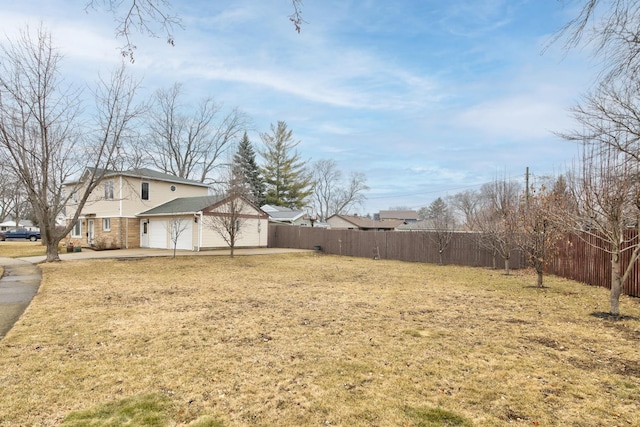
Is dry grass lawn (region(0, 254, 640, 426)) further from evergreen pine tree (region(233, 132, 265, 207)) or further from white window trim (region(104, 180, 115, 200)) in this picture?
evergreen pine tree (region(233, 132, 265, 207))

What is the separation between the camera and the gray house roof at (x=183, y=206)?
21266 mm

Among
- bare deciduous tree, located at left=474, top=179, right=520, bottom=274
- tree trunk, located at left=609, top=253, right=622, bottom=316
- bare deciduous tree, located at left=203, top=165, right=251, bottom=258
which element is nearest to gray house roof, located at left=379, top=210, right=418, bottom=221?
bare deciduous tree, located at left=203, top=165, right=251, bottom=258

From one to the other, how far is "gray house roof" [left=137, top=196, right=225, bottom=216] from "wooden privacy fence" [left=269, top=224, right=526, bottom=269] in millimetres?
6055

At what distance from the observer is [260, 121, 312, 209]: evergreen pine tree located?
42.1 metres

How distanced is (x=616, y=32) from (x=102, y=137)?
701 inches

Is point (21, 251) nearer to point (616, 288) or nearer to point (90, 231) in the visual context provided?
point (90, 231)

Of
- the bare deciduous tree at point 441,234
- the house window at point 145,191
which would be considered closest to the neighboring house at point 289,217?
the house window at point 145,191

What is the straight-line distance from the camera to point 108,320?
5.64 metres

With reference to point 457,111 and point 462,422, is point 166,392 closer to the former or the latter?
point 462,422

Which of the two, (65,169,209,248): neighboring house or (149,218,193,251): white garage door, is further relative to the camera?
(65,169,209,248): neighboring house

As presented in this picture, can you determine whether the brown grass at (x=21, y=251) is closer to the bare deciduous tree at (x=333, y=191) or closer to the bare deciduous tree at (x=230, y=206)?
the bare deciduous tree at (x=230, y=206)

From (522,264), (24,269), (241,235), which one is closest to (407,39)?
(522,264)

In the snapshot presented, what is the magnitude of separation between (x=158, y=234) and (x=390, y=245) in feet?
48.5

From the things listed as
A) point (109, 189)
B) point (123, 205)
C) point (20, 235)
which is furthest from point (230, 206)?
point (20, 235)
